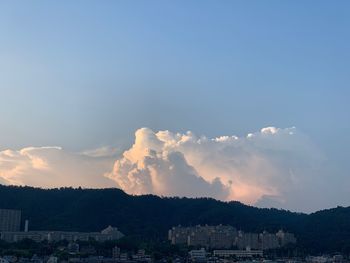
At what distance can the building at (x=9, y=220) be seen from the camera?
Answer: 111625 mm

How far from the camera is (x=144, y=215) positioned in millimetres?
139125

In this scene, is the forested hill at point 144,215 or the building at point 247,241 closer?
the building at point 247,241

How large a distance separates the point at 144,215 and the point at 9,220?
1377 inches

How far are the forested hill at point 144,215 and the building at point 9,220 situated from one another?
17.9ft

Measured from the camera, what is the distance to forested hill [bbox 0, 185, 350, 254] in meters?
124

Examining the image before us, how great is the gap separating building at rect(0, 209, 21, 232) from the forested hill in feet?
17.9

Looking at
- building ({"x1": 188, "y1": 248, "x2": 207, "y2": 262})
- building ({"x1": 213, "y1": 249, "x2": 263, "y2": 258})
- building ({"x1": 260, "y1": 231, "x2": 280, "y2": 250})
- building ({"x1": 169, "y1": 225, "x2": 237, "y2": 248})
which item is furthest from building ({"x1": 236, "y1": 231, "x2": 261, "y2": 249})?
building ({"x1": 188, "y1": 248, "x2": 207, "y2": 262})

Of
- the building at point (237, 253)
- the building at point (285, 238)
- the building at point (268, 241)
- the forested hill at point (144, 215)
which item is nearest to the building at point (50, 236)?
the forested hill at point (144, 215)

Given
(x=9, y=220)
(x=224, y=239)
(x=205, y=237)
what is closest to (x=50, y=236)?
(x=9, y=220)

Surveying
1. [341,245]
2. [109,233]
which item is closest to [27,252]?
[109,233]

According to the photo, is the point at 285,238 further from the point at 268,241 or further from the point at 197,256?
the point at 197,256

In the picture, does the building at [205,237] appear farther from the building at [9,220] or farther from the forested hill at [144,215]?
the building at [9,220]

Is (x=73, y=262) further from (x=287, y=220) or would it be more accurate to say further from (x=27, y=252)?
(x=287, y=220)

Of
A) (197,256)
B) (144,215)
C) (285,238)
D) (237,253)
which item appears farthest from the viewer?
(144,215)
